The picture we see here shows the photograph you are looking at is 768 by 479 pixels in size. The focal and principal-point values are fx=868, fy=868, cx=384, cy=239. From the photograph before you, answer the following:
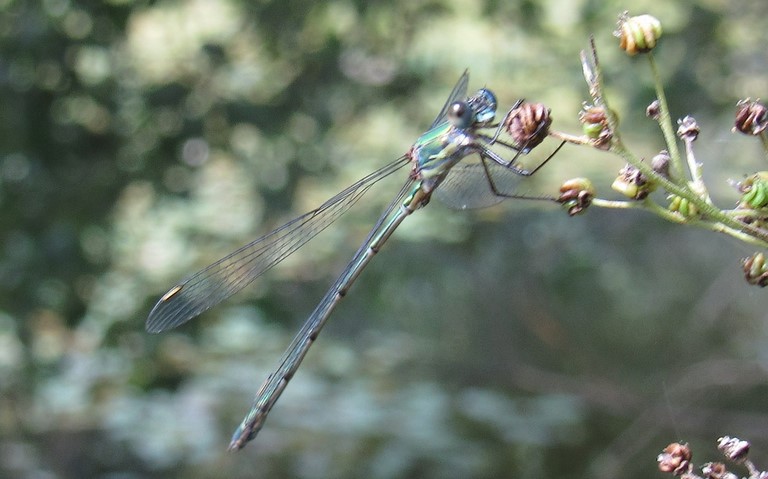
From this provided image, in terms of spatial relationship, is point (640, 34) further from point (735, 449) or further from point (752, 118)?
point (735, 449)

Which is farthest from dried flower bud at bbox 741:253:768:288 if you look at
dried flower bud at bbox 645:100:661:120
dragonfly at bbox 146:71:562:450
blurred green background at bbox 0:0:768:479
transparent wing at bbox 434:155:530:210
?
blurred green background at bbox 0:0:768:479

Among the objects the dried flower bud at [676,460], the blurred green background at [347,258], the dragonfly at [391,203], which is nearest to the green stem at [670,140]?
the dried flower bud at [676,460]

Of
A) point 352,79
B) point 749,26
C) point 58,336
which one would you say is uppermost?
point 352,79

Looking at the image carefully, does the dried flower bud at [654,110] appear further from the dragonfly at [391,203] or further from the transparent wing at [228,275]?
the transparent wing at [228,275]

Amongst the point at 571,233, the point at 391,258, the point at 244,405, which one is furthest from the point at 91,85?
the point at 571,233

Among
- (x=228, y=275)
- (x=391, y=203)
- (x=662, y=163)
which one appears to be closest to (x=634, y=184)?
(x=662, y=163)

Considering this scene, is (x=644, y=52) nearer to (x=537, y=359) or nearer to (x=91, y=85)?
(x=91, y=85)

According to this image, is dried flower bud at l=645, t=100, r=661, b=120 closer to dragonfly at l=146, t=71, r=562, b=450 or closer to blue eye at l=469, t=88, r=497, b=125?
dragonfly at l=146, t=71, r=562, b=450
